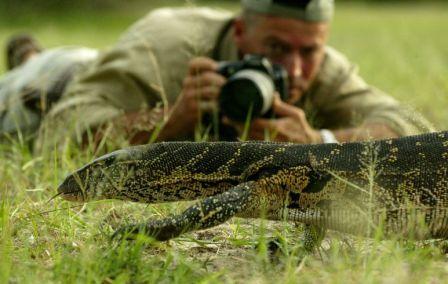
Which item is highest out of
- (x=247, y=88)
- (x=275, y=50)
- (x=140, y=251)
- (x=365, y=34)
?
(x=275, y=50)

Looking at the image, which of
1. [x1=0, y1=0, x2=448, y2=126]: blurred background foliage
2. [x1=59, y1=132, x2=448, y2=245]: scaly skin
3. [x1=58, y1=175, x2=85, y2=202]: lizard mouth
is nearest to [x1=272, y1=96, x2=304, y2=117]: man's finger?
[x1=0, y1=0, x2=448, y2=126]: blurred background foliage

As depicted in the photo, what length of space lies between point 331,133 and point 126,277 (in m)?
3.59

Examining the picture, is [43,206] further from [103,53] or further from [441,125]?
[441,125]

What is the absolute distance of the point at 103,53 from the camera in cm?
723

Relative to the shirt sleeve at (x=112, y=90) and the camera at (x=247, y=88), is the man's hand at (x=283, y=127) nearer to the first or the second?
the camera at (x=247, y=88)

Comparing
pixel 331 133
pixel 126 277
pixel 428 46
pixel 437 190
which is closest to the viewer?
pixel 126 277

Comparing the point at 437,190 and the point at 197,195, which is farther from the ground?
the point at 437,190

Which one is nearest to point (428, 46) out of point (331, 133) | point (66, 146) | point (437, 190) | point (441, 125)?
point (441, 125)

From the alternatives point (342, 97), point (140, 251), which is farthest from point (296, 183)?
point (342, 97)

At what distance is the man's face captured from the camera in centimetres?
689

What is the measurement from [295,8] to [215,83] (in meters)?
1.34

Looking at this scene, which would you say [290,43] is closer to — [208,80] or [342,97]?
[342,97]

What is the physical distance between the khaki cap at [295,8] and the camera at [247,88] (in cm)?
102

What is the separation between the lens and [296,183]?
380 cm
